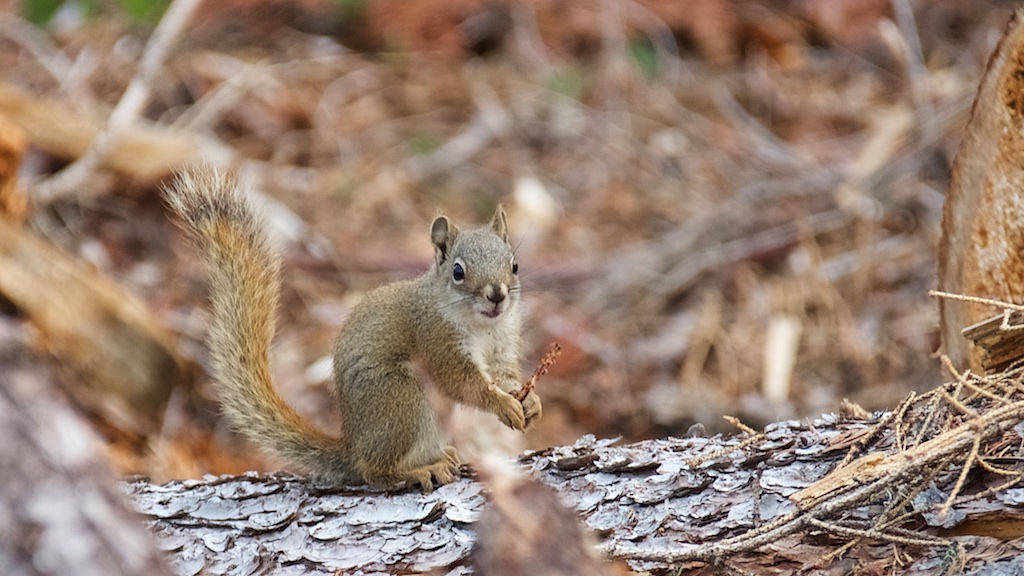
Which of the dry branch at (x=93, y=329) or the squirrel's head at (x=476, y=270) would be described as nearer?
the squirrel's head at (x=476, y=270)

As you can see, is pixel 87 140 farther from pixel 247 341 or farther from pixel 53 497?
pixel 53 497

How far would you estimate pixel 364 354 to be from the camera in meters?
2.20

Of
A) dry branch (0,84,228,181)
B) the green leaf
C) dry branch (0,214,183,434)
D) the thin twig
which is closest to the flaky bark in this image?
dry branch (0,214,183,434)

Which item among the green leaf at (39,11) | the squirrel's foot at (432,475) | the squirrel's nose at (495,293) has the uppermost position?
the green leaf at (39,11)

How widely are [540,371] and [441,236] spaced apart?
22.1 inches

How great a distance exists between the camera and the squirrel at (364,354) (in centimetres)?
214

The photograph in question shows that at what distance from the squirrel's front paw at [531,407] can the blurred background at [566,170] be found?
0.36 metres

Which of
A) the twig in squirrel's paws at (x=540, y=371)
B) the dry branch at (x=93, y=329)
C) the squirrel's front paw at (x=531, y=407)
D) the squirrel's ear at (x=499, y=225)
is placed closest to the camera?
the twig in squirrel's paws at (x=540, y=371)

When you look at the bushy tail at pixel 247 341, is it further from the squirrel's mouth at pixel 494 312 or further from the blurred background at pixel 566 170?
the blurred background at pixel 566 170

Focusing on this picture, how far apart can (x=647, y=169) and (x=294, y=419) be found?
3048 mm

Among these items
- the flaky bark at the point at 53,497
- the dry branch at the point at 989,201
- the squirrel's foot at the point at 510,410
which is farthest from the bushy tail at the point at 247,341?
the dry branch at the point at 989,201

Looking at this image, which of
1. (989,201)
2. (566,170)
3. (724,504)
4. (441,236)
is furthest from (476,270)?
(566,170)

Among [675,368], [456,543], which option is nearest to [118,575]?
[456,543]

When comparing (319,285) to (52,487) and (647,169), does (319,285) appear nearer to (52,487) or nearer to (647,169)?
(647,169)
